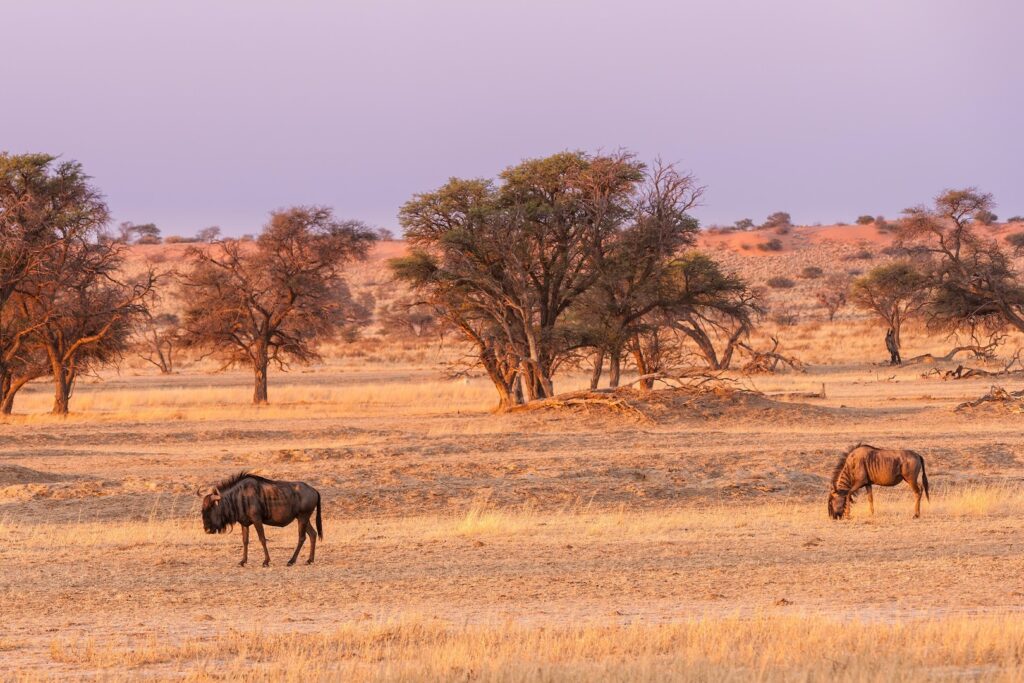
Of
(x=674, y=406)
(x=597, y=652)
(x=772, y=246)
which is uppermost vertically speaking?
(x=772, y=246)

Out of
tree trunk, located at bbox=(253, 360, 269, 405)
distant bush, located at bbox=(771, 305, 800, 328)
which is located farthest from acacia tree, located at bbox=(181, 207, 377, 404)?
distant bush, located at bbox=(771, 305, 800, 328)

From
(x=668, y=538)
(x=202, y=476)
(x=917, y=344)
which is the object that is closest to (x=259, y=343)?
(x=202, y=476)

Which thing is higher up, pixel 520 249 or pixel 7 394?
pixel 520 249

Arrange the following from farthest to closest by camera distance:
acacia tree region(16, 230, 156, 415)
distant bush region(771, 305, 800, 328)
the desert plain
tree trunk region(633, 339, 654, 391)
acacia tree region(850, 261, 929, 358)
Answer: distant bush region(771, 305, 800, 328), acacia tree region(850, 261, 929, 358), acacia tree region(16, 230, 156, 415), tree trunk region(633, 339, 654, 391), the desert plain

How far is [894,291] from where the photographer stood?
46375 millimetres

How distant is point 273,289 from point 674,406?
673 inches

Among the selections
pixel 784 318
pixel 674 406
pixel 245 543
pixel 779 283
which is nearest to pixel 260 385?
pixel 674 406

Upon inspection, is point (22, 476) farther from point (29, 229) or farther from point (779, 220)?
point (779, 220)

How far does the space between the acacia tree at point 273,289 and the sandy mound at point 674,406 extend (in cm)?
1302

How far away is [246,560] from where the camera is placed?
44.8 feet

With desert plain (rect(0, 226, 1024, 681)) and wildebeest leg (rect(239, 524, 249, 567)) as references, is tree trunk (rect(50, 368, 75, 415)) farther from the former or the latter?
wildebeest leg (rect(239, 524, 249, 567))

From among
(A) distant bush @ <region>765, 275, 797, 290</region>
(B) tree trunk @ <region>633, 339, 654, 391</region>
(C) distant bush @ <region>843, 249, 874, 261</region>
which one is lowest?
(B) tree trunk @ <region>633, 339, 654, 391</region>

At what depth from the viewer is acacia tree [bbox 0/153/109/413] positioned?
110ft

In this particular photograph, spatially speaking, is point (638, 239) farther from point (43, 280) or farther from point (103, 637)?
point (103, 637)
